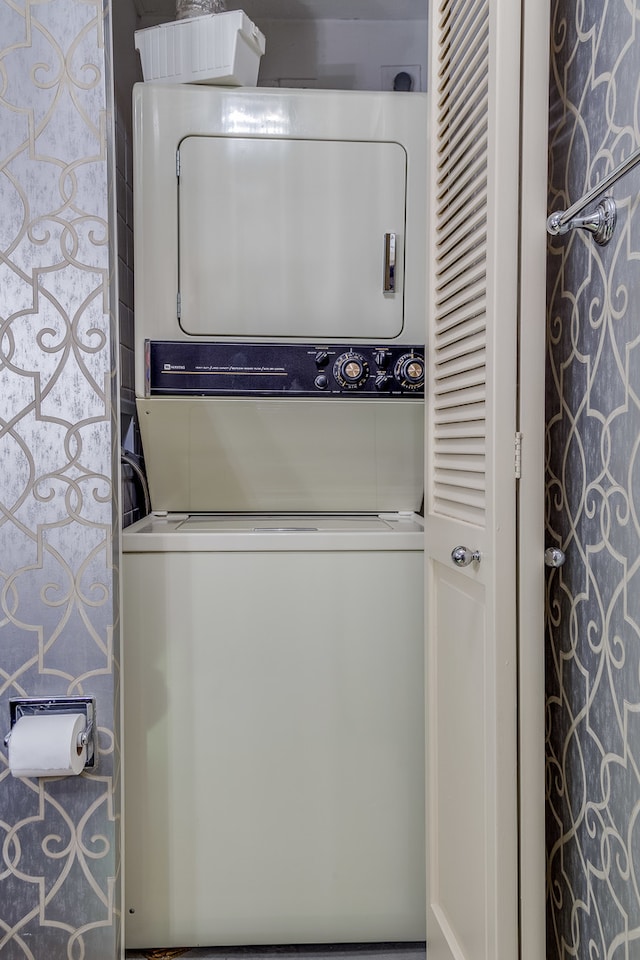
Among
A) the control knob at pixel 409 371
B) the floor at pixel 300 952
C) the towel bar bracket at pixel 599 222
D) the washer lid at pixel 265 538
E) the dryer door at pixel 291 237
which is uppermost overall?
the dryer door at pixel 291 237

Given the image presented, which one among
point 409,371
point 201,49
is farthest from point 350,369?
point 201,49

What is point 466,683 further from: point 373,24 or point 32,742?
point 373,24

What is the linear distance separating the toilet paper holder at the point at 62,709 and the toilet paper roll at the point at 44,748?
48 mm

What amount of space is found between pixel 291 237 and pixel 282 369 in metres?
0.33

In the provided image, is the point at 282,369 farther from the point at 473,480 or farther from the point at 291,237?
the point at 473,480

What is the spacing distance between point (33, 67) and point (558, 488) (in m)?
1.29

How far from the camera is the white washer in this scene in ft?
5.04

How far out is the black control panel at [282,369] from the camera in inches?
66.6

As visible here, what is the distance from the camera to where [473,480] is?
1193mm

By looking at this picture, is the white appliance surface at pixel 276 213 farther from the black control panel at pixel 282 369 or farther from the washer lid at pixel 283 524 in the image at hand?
the washer lid at pixel 283 524

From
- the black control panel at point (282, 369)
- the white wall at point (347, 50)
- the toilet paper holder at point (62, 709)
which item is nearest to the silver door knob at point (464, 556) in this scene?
the black control panel at point (282, 369)

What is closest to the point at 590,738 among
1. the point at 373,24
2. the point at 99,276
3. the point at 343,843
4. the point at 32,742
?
the point at 343,843

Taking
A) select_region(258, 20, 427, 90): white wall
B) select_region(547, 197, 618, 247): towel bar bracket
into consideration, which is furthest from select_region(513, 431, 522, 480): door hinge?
select_region(258, 20, 427, 90): white wall

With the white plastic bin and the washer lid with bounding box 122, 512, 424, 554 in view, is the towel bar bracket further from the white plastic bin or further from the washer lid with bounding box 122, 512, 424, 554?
the white plastic bin
